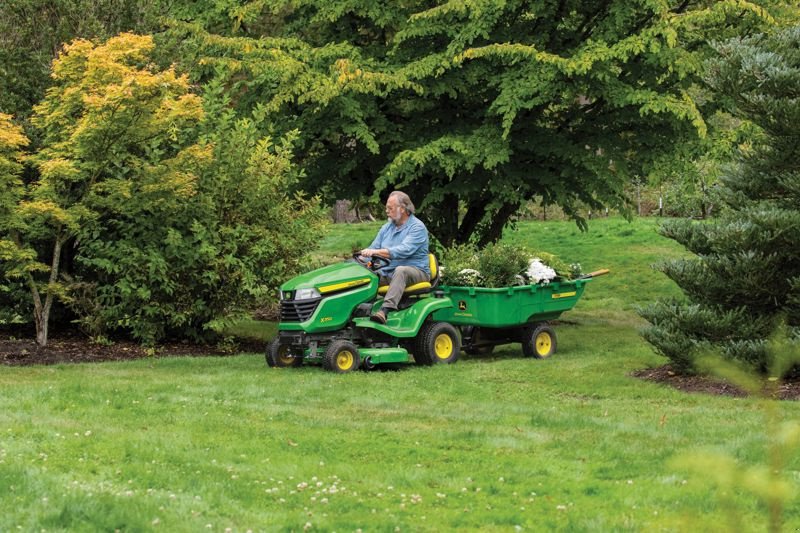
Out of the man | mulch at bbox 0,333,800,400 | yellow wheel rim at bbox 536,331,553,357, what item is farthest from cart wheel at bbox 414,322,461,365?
mulch at bbox 0,333,800,400

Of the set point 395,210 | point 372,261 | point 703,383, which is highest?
point 395,210

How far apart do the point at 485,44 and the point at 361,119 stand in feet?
6.62

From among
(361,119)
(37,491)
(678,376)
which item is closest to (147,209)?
(361,119)

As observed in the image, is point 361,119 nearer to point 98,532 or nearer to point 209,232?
point 209,232

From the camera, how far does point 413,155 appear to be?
1291 centimetres

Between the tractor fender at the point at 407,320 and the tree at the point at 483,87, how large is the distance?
2.57 metres

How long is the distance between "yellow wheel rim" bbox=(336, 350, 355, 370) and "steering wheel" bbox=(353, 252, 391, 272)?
100 cm

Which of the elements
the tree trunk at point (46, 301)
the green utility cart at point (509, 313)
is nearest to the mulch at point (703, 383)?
the green utility cart at point (509, 313)

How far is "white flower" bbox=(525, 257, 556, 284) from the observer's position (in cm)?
1173

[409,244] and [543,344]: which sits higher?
[409,244]

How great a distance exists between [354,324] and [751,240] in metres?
3.98

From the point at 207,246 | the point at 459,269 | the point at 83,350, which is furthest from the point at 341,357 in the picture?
the point at 83,350

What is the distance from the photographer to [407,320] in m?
10.7

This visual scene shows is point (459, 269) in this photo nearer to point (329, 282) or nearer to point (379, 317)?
point (379, 317)
